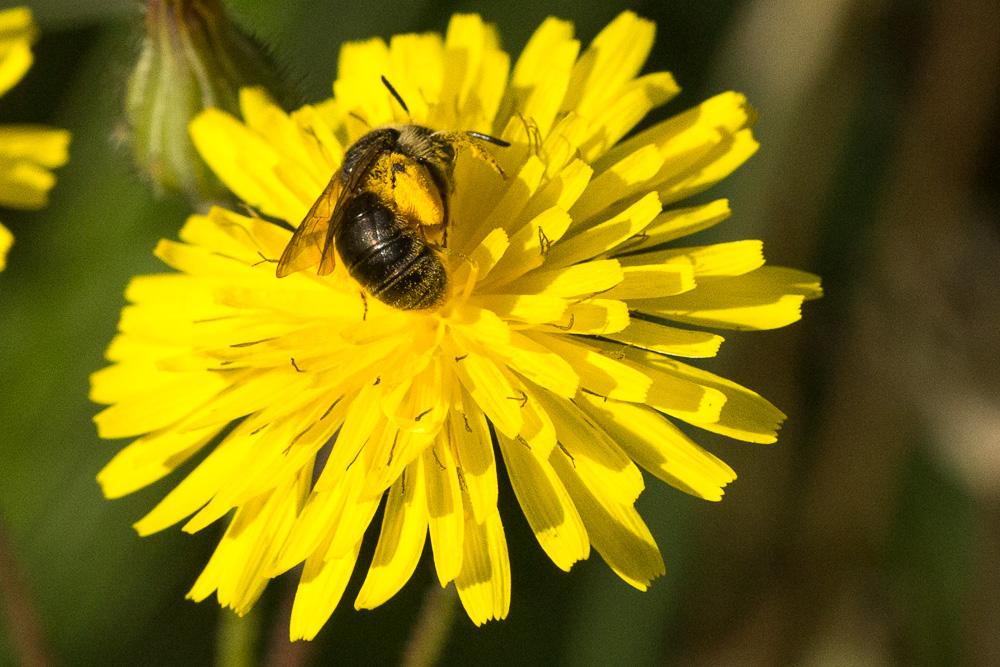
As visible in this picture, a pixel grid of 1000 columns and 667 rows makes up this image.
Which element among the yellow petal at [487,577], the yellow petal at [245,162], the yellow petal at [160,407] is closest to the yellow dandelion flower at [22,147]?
the yellow petal at [245,162]

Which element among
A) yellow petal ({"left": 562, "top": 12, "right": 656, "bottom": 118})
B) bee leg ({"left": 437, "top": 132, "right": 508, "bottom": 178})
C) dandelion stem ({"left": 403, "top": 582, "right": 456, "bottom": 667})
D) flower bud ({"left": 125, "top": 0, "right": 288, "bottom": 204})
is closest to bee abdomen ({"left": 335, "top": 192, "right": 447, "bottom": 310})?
bee leg ({"left": 437, "top": 132, "right": 508, "bottom": 178})

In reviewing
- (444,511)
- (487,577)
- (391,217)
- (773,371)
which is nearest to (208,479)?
(444,511)

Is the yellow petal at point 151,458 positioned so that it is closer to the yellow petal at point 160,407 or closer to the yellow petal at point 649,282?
the yellow petal at point 160,407

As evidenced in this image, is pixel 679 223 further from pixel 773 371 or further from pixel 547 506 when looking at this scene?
pixel 773 371

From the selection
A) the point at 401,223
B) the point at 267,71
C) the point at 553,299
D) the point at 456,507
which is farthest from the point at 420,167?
the point at 267,71

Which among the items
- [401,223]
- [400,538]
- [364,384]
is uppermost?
[401,223]

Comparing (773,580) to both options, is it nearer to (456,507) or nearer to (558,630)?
(558,630)

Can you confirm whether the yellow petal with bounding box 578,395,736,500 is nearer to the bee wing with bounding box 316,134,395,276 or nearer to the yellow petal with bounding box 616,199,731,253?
the yellow petal with bounding box 616,199,731,253
